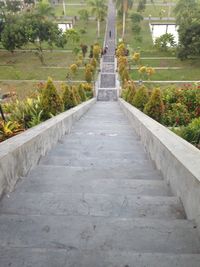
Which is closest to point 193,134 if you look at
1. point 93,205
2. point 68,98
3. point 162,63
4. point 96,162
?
point 96,162

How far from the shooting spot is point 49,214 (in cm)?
275

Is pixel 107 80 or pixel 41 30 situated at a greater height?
pixel 41 30

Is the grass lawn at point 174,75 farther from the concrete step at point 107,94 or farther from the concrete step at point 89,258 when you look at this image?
the concrete step at point 89,258

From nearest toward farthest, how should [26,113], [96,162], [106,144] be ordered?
1. [96,162]
2. [106,144]
3. [26,113]

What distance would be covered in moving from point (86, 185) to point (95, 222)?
1.07 m

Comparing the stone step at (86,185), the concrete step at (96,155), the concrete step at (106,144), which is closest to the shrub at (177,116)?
the concrete step at (106,144)

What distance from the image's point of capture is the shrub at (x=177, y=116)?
1069cm

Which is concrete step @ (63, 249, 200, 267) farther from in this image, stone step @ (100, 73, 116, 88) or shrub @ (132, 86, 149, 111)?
stone step @ (100, 73, 116, 88)

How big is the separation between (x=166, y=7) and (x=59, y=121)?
58.1m

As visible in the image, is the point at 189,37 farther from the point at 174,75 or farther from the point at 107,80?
the point at 107,80

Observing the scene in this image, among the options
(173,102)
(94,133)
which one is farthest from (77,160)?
(173,102)

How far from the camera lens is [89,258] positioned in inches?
78.1

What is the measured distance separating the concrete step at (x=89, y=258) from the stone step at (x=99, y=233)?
4.7 inches

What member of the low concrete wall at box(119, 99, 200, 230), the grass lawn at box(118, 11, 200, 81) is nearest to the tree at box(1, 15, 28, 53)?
the grass lawn at box(118, 11, 200, 81)
